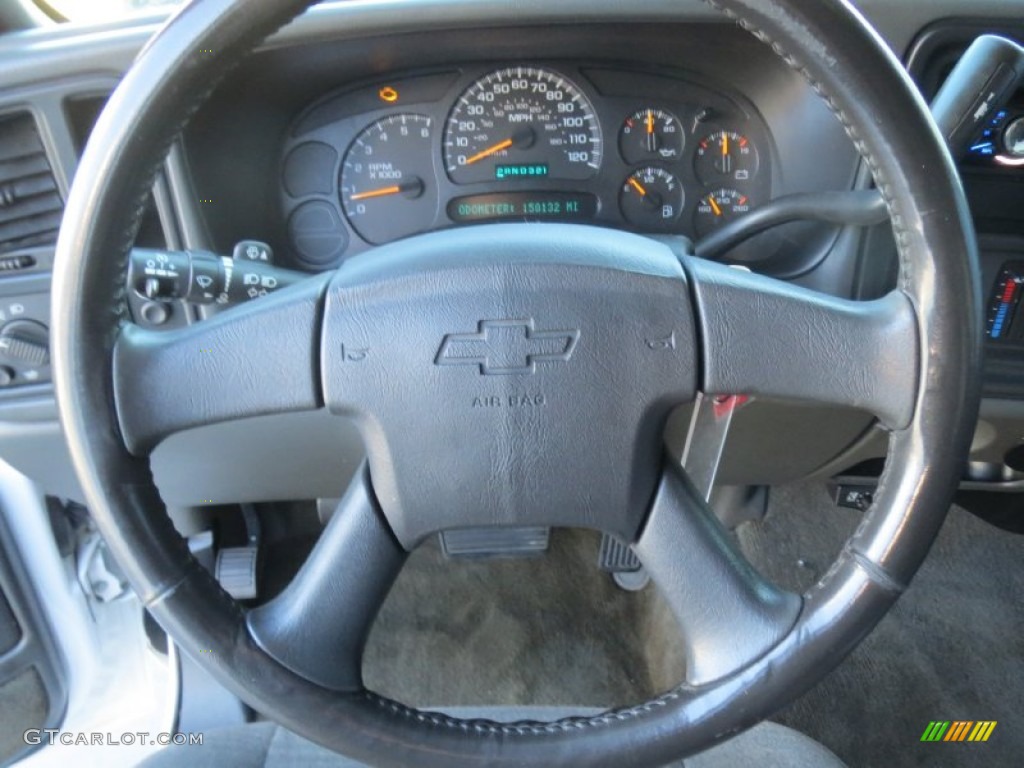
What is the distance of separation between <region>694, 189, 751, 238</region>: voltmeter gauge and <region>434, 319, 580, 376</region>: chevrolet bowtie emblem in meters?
0.64

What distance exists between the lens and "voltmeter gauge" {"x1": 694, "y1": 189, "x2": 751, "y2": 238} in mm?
1337

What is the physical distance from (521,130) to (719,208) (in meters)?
0.29

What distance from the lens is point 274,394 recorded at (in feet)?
2.57

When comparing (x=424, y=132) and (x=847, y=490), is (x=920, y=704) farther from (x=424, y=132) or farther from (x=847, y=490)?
(x=424, y=132)

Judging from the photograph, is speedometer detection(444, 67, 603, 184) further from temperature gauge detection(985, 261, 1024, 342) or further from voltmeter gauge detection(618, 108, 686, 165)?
temperature gauge detection(985, 261, 1024, 342)

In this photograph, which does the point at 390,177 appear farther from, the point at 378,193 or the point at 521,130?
the point at 521,130

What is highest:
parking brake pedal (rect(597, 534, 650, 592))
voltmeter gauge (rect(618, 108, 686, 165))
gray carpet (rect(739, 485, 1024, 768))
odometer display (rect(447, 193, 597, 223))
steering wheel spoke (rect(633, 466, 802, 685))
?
voltmeter gauge (rect(618, 108, 686, 165))

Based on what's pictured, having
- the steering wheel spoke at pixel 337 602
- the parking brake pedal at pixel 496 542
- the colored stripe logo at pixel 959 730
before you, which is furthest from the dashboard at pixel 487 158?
the colored stripe logo at pixel 959 730

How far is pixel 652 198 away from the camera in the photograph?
1.33 meters

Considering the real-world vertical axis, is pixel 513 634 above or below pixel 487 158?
below

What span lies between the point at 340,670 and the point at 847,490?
Result: 0.98 meters

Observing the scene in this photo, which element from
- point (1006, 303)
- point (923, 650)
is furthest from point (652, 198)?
point (923, 650)

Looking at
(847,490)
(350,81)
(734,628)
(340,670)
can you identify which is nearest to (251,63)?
(350,81)

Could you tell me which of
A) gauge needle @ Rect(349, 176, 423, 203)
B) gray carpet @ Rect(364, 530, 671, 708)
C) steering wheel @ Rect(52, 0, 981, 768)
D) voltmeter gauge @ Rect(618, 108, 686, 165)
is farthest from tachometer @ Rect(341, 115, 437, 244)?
gray carpet @ Rect(364, 530, 671, 708)
